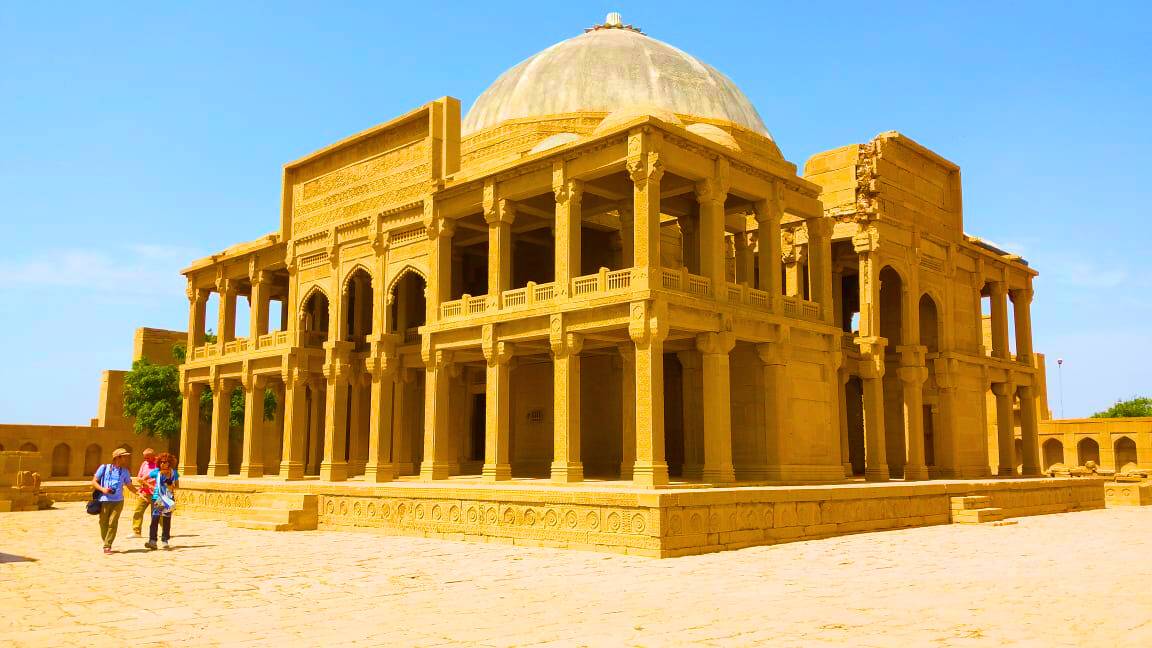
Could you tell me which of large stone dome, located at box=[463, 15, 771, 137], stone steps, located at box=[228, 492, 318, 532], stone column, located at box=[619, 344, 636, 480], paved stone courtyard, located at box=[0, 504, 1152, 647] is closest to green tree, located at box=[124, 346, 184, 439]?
large stone dome, located at box=[463, 15, 771, 137]

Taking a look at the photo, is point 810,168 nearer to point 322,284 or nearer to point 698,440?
point 698,440

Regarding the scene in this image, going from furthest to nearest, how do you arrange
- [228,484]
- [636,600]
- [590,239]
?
[590,239] → [228,484] → [636,600]

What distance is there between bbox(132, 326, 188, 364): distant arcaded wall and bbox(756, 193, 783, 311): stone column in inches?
1404

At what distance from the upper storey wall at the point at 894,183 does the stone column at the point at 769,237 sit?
218 inches

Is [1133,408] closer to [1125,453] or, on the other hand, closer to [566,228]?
[1125,453]

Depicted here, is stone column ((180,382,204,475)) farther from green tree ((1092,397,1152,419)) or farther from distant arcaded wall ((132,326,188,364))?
green tree ((1092,397,1152,419))

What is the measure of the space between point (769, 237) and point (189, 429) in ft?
75.9

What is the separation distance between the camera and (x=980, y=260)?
109 feet

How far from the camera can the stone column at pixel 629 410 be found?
2197cm

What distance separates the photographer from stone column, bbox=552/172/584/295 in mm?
22156

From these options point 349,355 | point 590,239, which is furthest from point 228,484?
point 590,239

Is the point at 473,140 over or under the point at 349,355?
over

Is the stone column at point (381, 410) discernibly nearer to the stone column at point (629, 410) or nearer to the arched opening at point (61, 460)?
the stone column at point (629, 410)

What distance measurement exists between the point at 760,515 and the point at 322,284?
18045mm
